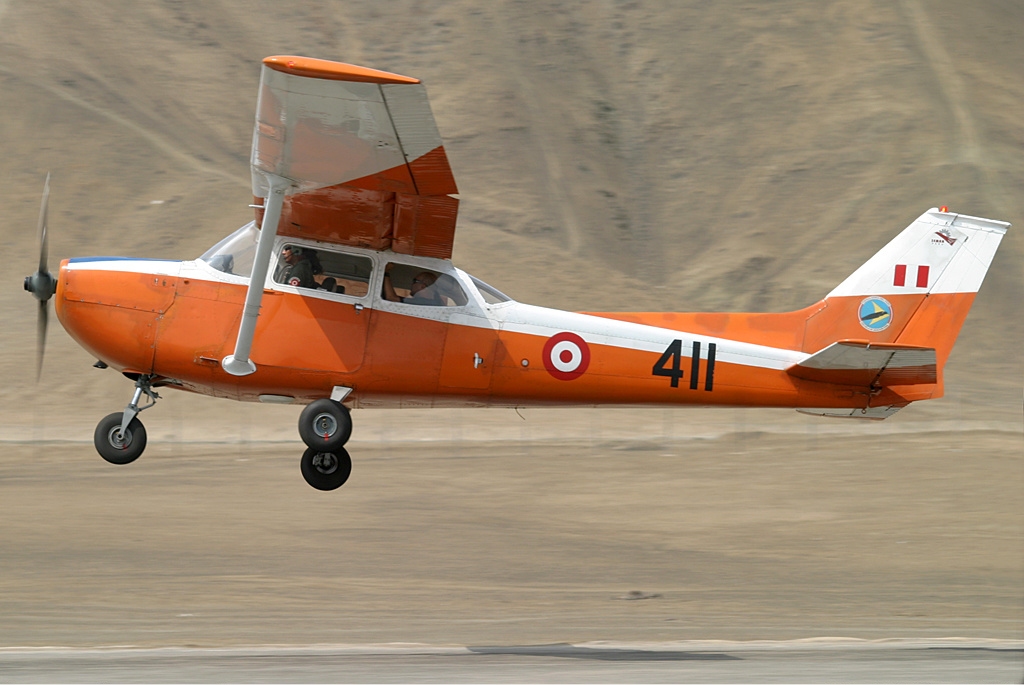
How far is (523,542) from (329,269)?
1454 centimetres

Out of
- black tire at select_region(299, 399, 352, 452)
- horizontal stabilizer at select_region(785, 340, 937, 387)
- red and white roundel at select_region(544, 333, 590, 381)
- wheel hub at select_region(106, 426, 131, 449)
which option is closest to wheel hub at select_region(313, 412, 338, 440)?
black tire at select_region(299, 399, 352, 452)

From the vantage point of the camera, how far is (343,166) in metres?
11.8

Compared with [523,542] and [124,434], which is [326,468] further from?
[523,542]

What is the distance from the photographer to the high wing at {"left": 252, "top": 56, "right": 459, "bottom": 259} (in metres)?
10.3

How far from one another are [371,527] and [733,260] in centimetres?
2551

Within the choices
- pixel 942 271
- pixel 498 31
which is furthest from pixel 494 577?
pixel 498 31

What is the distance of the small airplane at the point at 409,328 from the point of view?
41.3 feet

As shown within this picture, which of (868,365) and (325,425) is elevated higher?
(868,365)

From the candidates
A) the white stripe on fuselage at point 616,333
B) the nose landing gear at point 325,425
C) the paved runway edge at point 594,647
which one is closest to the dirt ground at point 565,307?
the paved runway edge at point 594,647

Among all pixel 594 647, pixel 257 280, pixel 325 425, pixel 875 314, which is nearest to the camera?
pixel 257 280

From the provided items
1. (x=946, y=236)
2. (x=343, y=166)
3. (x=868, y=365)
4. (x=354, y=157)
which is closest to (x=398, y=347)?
(x=343, y=166)

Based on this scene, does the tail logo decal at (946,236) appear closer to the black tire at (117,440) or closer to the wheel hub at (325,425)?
the wheel hub at (325,425)

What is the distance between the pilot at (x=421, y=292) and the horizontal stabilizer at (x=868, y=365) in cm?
384

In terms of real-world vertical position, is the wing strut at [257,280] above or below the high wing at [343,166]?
below
